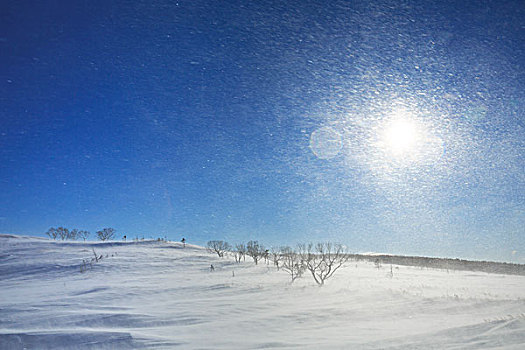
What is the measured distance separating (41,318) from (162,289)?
20.0ft

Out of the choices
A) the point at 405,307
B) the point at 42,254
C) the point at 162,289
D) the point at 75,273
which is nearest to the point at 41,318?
the point at 162,289

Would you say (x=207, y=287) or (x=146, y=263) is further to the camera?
(x=146, y=263)

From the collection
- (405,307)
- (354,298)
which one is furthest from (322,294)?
(405,307)

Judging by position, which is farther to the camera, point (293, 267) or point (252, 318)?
point (293, 267)

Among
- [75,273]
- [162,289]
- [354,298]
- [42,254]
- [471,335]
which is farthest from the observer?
[42,254]

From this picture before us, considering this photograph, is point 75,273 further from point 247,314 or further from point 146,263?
point 247,314

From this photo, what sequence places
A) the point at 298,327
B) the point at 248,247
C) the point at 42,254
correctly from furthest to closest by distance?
the point at 248,247, the point at 42,254, the point at 298,327

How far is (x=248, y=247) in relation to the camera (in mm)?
34375

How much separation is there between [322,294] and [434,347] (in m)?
7.82

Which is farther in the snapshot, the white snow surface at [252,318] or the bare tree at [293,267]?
the bare tree at [293,267]

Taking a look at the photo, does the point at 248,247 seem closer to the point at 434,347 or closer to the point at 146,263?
the point at 146,263

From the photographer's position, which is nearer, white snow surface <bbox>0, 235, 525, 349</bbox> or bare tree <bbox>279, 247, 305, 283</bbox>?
white snow surface <bbox>0, 235, 525, 349</bbox>

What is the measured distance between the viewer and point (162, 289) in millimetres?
15602

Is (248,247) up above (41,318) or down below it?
above
